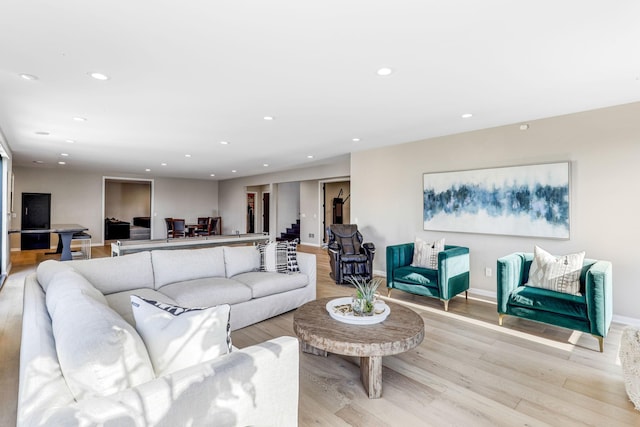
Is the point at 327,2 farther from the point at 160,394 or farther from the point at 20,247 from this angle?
the point at 20,247

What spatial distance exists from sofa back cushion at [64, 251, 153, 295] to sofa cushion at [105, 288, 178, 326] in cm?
9

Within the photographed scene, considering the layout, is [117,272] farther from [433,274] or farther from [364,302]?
[433,274]

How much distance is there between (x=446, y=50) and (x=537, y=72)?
947 millimetres

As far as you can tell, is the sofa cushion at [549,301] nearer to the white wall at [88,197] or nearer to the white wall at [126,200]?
the white wall at [88,197]

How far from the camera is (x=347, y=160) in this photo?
7.14m

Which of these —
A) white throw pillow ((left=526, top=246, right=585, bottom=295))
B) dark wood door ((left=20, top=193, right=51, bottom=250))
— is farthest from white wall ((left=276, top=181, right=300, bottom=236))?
white throw pillow ((left=526, top=246, right=585, bottom=295))

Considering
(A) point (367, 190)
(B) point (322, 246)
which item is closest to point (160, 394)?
(A) point (367, 190)

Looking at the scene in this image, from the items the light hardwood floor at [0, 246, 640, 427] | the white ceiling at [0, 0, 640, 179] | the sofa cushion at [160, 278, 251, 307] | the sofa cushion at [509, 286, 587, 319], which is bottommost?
the light hardwood floor at [0, 246, 640, 427]

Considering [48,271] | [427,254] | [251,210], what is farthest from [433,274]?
[251,210]

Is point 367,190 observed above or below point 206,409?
above

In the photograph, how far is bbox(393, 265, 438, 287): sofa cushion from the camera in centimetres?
391

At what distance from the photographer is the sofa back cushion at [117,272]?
282cm

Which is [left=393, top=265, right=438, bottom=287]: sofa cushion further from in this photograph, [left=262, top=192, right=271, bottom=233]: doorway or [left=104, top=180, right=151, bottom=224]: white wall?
[left=104, top=180, right=151, bottom=224]: white wall

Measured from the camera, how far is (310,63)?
7.91 ft
